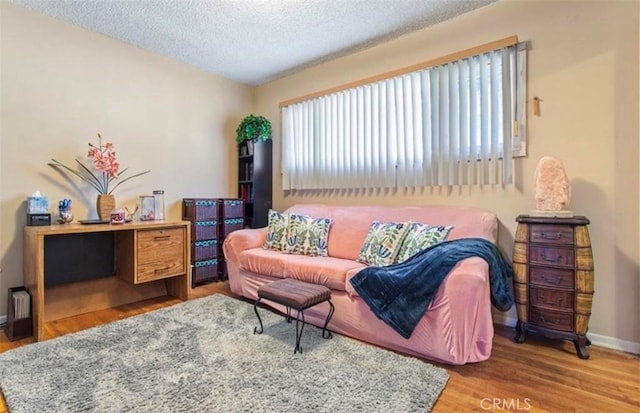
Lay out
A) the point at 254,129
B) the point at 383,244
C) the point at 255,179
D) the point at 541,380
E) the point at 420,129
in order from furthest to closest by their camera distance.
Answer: the point at 255,179, the point at 254,129, the point at 420,129, the point at 383,244, the point at 541,380

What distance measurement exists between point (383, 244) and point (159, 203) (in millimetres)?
2424

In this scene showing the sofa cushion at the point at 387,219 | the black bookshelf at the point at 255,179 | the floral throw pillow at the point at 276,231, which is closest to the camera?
the sofa cushion at the point at 387,219

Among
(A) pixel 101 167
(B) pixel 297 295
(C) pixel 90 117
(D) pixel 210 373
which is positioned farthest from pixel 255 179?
(D) pixel 210 373

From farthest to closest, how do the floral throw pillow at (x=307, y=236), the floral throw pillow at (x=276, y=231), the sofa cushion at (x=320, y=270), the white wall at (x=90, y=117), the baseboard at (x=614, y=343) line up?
the floral throw pillow at (x=276, y=231)
the floral throw pillow at (x=307, y=236)
the white wall at (x=90, y=117)
the sofa cushion at (x=320, y=270)
the baseboard at (x=614, y=343)

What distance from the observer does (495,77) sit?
7.94ft

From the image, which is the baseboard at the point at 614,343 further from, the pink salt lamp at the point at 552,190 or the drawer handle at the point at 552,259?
the pink salt lamp at the point at 552,190

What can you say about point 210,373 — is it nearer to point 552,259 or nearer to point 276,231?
point 276,231

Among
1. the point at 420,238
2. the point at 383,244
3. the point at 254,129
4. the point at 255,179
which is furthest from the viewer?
the point at 255,179

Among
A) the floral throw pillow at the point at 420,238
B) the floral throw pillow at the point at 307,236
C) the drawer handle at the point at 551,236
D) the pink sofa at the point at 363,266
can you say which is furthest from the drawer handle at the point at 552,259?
the floral throw pillow at the point at 307,236

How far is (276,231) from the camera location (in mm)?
3023

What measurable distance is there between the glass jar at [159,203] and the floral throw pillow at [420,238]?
8.15 feet

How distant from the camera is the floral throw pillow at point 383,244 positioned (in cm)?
234

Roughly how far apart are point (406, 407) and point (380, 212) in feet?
5.56

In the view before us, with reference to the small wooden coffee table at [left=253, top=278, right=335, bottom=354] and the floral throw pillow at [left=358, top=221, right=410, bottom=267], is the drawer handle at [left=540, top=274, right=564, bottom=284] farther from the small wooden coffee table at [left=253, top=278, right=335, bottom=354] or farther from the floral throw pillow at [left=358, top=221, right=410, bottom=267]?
the small wooden coffee table at [left=253, top=278, right=335, bottom=354]
